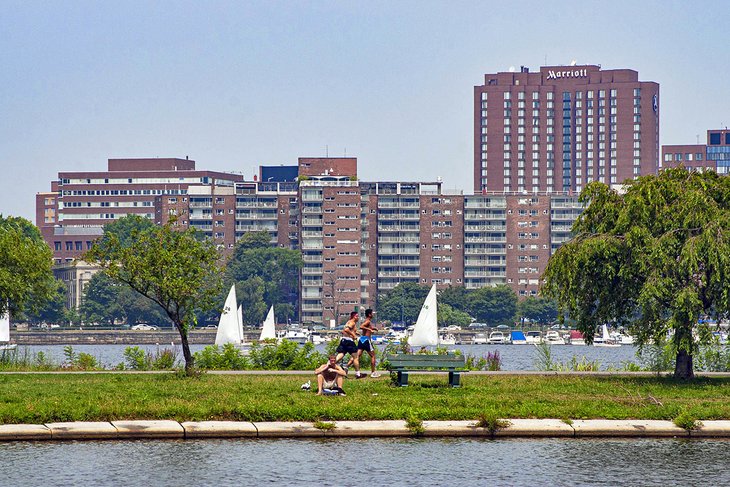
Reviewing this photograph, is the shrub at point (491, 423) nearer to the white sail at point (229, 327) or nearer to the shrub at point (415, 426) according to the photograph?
the shrub at point (415, 426)

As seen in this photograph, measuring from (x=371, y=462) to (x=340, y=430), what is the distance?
328cm

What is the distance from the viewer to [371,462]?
2641cm

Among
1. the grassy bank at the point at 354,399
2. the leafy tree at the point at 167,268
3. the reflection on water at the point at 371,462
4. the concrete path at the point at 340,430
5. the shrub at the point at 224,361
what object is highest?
the leafy tree at the point at 167,268

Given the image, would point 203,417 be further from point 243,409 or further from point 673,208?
point 673,208

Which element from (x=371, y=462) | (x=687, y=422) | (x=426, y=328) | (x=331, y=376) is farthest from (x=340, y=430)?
(x=426, y=328)

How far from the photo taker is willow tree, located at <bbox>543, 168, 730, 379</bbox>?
4031cm

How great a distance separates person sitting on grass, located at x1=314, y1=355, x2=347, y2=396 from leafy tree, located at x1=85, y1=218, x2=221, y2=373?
9.72m

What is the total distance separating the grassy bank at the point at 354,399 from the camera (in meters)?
31.0

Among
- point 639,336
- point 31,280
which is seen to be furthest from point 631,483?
point 31,280

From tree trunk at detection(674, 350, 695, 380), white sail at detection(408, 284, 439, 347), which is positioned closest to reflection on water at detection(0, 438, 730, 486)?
tree trunk at detection(674, 350, 695, 380)

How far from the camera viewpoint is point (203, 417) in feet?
100

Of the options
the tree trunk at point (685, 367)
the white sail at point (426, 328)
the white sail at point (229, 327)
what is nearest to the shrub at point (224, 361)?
the tree trunk at point (685, 367)

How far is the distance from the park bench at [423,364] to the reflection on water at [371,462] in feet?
28.9

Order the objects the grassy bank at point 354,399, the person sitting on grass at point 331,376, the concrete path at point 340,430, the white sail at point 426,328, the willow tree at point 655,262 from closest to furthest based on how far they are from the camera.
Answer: the concrete path at point 340,430
the grassy bank at point 354,399
the person sitting on grass at point 331,376
the willow tree at point 655,262
the white sail at point 426,328
